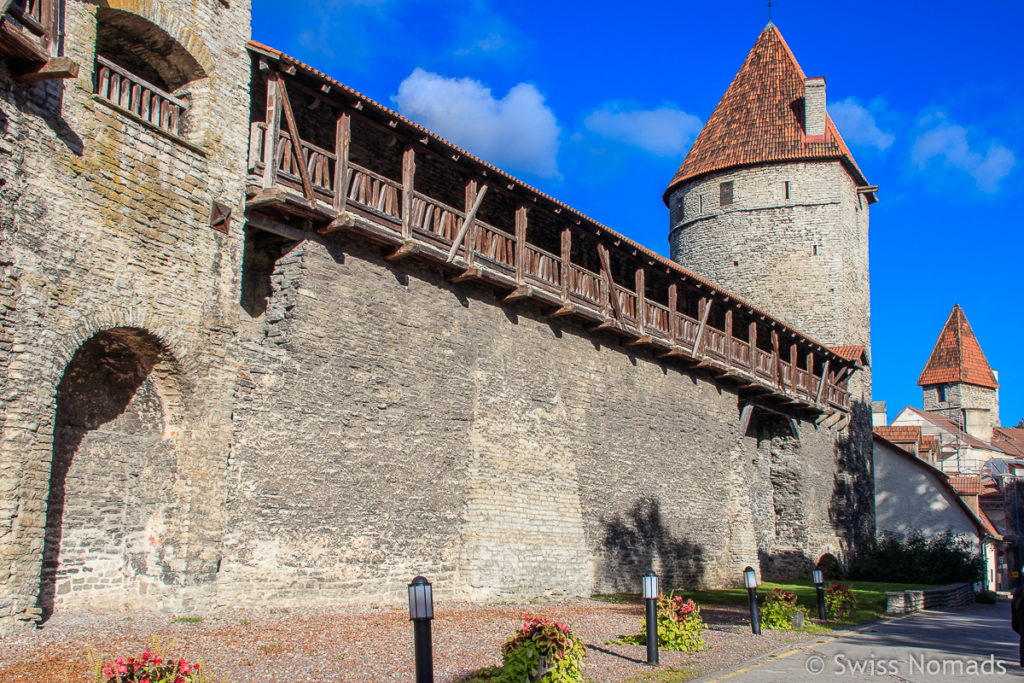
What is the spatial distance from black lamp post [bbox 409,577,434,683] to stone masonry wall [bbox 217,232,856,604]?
20.0 ft

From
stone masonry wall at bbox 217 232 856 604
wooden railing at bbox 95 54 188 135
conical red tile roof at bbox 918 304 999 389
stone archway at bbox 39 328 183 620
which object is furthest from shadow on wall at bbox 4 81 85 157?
conical red tile roof at bbox 918 304 999 389

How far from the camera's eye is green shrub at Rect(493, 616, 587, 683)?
7.21 metres

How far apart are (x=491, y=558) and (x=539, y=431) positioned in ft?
9.13

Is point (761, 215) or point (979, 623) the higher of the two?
point (761, 215)

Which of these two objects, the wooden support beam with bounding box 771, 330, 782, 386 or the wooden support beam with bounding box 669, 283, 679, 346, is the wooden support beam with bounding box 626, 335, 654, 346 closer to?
the wooden support beam with bounding box 669, 283, 679, 346

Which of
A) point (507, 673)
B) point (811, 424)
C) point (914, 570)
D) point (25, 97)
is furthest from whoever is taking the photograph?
point (811, 424)

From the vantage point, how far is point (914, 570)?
25.3m

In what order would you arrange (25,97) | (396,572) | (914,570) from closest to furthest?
(25,97)
(396,572)
(914,570)

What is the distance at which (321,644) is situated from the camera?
8852mm

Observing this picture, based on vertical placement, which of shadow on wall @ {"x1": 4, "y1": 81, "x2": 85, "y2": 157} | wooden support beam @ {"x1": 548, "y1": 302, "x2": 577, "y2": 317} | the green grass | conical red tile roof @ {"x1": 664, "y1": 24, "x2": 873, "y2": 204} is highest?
conical red tile roof @ {"x1": 664, "y1": 24, "x2": 873, "y2": 204}

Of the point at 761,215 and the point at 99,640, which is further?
the point at 761,215

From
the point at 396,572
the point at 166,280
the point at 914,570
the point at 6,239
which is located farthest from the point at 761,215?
the point at 6,239

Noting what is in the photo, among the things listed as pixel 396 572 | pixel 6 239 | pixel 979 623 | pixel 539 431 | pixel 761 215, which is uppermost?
pixel 761 215

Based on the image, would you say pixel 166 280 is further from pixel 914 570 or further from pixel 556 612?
pixel 914 570
